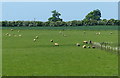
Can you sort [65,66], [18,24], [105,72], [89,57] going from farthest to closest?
[18,24] < [89,57] < [65,66] < [105,72]

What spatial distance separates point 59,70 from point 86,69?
1039 millimetres

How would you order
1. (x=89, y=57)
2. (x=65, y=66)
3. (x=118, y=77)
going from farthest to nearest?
(x=89, y=57)
(x=65, y=66)
(x=118, y=77)

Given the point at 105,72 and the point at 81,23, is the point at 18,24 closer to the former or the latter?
the point at 81,23

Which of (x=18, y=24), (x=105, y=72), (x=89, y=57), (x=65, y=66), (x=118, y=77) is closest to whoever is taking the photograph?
(x=118, y=77)

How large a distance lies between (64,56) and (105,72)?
449 centimetres

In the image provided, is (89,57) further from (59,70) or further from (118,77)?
(118,77)

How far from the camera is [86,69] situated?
11391mm

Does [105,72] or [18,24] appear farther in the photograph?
[18,24]

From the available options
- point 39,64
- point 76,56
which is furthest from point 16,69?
point 76,56

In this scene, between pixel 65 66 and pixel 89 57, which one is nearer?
pixel 65 66

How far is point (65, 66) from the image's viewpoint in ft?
39.6

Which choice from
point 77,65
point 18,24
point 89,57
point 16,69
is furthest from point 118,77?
point 18,24

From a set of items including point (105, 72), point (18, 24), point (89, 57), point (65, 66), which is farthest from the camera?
point (18, 24)

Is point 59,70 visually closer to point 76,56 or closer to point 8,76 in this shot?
point 8,76
